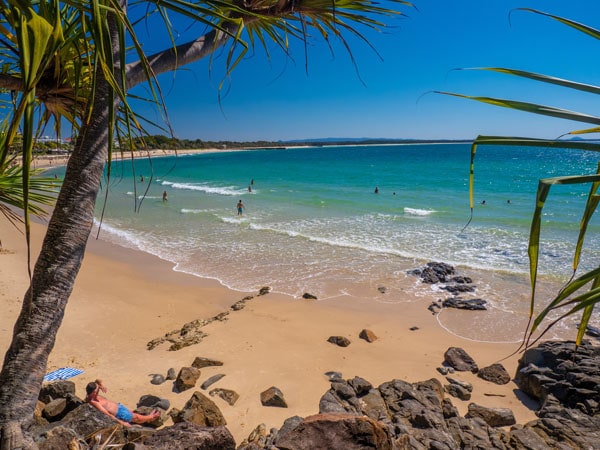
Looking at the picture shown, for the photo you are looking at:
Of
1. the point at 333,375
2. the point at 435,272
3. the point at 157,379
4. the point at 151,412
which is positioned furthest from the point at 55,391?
the point at 435,272

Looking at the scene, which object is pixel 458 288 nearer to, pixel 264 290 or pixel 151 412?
pixel 264 290

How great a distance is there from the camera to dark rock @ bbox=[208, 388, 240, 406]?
5227 mm

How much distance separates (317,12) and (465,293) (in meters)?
9.35

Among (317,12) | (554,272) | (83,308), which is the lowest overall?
(83,308)

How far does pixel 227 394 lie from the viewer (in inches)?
209

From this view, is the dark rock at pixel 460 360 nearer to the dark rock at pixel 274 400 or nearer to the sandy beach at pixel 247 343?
the sandy beach at pixel 247 343

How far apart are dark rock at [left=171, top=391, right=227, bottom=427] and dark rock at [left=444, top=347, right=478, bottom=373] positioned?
4.14 m

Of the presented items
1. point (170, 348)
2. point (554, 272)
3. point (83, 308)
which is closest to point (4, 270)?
point (83, 308)

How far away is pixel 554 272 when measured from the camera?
1177cm

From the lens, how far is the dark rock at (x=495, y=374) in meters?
6.17

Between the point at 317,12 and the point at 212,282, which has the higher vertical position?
the point at 317,12

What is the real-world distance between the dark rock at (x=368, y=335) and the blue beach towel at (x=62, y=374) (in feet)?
16.4

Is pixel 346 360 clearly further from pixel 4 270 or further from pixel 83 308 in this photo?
pixel 4 270

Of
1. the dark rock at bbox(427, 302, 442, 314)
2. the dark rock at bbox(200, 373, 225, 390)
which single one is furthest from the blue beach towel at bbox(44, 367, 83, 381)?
the dark rock at bbox(427, 302, 442, 314)
